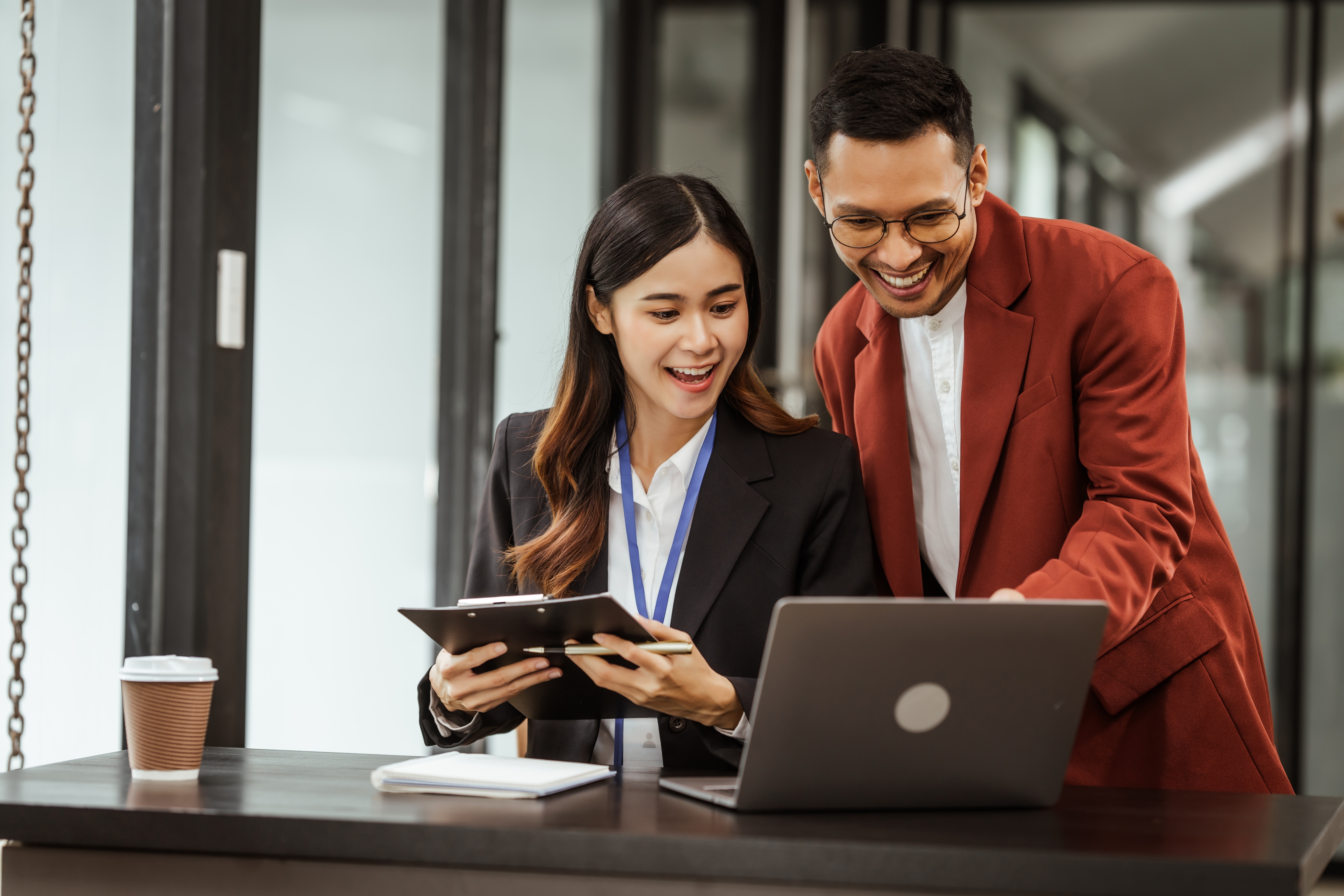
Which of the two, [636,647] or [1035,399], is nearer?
[636,647]

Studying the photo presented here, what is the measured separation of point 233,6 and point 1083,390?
1.48 metres

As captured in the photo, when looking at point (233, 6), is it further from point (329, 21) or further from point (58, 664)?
point (58, 664)

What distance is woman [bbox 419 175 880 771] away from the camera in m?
1.74

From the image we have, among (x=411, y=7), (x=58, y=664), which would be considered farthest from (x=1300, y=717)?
(x=58, y=664)

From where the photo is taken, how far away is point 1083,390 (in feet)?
5.69

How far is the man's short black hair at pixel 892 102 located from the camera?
1.64m

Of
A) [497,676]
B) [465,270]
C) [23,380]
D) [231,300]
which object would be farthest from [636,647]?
[465,270]

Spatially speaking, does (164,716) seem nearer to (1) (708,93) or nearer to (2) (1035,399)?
(2) (1035,399)

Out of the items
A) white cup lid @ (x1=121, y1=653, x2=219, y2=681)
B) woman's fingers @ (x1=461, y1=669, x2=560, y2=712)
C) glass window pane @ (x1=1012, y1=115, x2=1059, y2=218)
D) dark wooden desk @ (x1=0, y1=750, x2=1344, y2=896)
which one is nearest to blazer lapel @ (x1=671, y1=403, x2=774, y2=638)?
woman's fingers @ (x1=461, y1=669, x2=560, y2=712)

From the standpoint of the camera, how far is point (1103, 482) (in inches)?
65.9

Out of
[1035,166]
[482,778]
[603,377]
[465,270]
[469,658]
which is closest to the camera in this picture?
[482,778]

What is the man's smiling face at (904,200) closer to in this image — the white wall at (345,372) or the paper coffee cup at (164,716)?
the paper coffee cup at (164,716)

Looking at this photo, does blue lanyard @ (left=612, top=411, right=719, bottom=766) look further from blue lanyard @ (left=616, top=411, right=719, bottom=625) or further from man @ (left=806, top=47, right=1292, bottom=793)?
man @ (left=806, top=47, right=1292, bottom=793)

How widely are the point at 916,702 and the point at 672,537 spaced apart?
66cm
